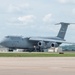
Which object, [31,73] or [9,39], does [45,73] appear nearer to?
[31,73]

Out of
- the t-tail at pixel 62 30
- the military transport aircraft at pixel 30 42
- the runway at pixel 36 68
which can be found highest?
the t-tail at pixel 62 30

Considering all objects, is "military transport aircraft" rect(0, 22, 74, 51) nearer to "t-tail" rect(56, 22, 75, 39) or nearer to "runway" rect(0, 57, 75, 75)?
"t-tail" rect(56, 22, 75, 39)

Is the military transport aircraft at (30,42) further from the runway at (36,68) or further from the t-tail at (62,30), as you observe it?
the runway at (36,68)

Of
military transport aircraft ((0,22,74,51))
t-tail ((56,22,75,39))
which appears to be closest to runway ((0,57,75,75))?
military transport aircraft ((0,22,74,51))

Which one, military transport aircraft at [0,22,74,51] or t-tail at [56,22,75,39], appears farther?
t-tail at [56,22,75,39]

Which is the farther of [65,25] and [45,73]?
[65,25]

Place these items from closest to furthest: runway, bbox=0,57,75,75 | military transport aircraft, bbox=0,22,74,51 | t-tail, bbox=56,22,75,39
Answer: runway, bbox=0,57,75,75 < military transport aircraft, bbox=0,22,74,51 < t-tail, bbox=56,22,75,39

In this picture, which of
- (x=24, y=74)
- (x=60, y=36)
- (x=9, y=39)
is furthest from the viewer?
(x=60, y=36)

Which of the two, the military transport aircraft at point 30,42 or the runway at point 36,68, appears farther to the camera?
the military transport aircraft at point 30,42

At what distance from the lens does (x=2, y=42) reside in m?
88.7

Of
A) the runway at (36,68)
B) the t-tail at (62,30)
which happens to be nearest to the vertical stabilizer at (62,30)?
the t-tail at (62,30)

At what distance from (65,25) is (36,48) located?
14.3 m

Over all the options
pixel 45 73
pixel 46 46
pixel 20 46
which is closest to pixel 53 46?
pixel 46 46

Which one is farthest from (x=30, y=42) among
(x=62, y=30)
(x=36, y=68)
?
(x=36, y=68)
